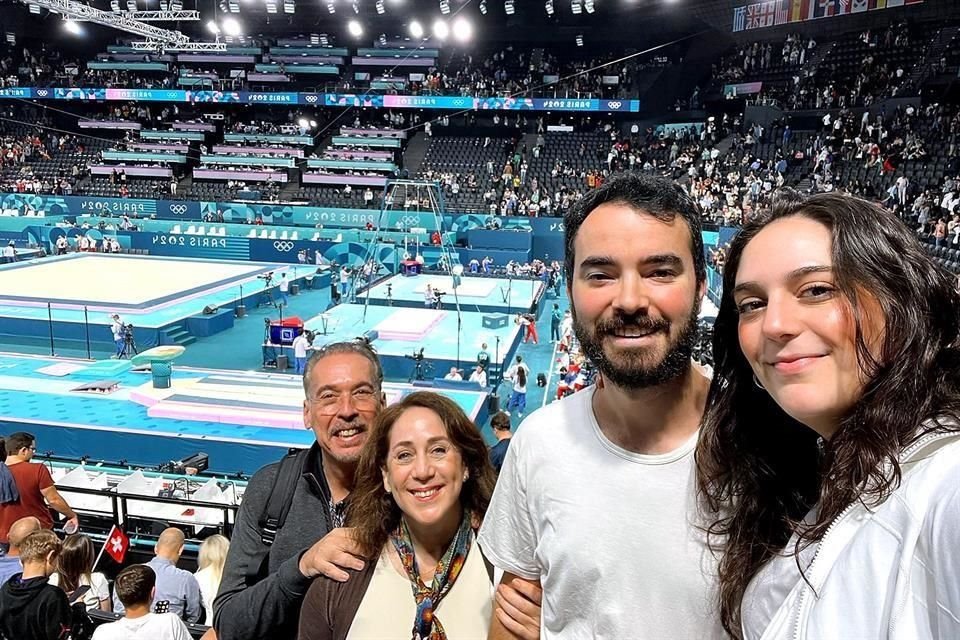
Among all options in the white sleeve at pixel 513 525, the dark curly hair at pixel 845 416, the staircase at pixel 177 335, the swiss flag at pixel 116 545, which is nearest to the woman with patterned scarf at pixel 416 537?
the white sleeve at pixel 513 525

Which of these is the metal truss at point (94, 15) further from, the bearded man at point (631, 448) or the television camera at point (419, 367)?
the bearded man at point (631, 448)

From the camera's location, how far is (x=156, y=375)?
13.6m

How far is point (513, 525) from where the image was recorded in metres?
2.06

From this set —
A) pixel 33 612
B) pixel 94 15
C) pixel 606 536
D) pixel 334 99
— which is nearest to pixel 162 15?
pixel 94 15

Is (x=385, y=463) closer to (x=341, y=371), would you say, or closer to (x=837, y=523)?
(x=341, y=371)

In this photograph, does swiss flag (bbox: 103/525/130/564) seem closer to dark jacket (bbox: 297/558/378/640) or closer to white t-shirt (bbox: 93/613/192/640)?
white t-shirt (bbox: 93/613/192/640)

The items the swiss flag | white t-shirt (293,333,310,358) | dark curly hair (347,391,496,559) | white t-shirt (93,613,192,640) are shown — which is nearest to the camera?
dark curly hair (347,391,496,559)

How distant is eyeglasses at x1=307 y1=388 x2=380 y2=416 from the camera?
2658mm

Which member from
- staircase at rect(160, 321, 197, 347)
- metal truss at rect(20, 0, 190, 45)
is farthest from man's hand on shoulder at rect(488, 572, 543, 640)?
metal truss at rect(20, 0, 190, 45)

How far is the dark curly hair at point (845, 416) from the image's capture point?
1330 mm

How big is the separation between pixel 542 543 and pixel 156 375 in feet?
44.6

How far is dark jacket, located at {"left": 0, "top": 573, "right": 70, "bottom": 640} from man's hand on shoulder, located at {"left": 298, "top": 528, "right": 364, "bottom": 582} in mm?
2704

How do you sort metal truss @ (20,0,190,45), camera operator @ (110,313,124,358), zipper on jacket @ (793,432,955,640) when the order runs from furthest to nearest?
metal truss @ (20,0,190,45) < camera operator @ (110,313,124,358) < zipper on jacket @ (793,432,955,640)

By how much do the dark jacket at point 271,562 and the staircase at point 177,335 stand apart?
16046 millimetres
